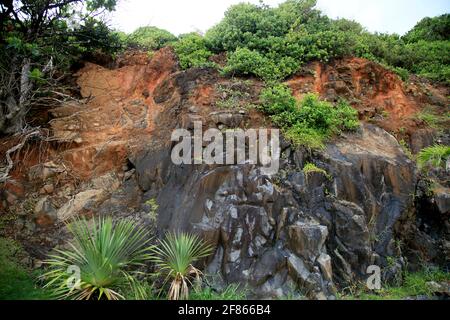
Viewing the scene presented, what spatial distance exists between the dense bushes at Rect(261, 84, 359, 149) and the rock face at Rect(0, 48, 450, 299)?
0.32 m

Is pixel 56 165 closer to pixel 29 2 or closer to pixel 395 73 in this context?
pixel 29 2

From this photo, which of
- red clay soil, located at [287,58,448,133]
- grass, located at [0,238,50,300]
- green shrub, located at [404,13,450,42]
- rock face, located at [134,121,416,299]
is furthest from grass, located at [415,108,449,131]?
grass, located at [0,238,50,300]

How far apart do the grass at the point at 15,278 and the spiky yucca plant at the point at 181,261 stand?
210cm

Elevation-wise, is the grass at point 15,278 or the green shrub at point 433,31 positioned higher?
the green shrub at point 433,31

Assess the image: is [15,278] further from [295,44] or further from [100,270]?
[295,44]

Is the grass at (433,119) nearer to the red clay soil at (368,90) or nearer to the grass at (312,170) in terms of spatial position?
the red clay soil at (368,90)

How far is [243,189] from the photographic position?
7398 millimetres

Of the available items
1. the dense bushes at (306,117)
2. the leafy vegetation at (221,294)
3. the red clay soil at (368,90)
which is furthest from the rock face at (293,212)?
the red clay soil at (368,90)

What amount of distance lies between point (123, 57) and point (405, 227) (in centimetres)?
967

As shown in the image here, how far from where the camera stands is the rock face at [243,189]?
22.7 feet

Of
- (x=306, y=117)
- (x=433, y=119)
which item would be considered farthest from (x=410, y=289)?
(x=433, y=119)

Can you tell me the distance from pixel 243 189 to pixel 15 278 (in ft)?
15.9

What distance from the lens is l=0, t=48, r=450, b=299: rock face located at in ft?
22.7

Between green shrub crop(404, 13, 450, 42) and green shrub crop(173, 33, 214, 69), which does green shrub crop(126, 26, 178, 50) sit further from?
green shrub crop(404, 13, 450, 42)
